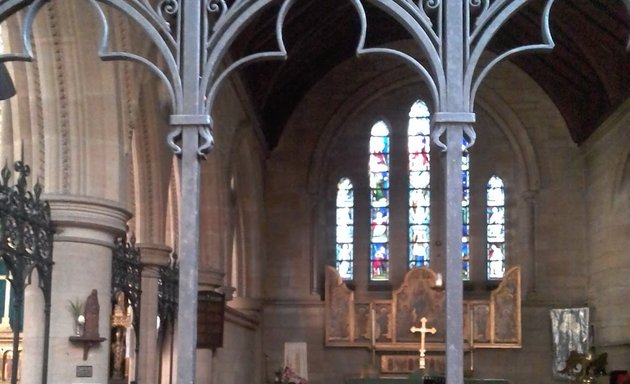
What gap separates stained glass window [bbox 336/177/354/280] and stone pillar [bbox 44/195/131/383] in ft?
40.0

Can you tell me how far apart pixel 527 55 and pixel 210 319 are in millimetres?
9312

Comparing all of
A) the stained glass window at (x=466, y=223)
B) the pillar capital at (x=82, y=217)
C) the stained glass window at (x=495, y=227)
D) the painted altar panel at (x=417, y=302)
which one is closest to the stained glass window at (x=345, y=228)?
the painted altar panel at (x=417, y=302)

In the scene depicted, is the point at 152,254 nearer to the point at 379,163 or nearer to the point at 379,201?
the point at 379,201

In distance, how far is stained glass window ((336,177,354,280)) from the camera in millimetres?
21750

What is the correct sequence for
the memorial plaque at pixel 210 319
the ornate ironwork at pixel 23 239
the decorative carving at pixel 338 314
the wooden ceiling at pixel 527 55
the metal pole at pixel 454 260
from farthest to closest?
the decorative carving at pixel 338 314
the wooden ceiling at pixel 527 55
the memorial plaque at pixel 210 319
the ornate ironwork at pixel 23 239
the metal pole at pixel 454 260

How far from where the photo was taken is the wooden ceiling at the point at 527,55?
56.6ft

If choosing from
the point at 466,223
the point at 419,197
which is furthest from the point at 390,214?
the point at 466,223

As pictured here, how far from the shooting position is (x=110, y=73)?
32.5ft

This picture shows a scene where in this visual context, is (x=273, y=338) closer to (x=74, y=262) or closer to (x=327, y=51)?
(x=327, y=51)

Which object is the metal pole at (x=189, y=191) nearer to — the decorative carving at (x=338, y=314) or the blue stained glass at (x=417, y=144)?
the decorative carving at (x=338, y=314)

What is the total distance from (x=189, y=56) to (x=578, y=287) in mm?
16612

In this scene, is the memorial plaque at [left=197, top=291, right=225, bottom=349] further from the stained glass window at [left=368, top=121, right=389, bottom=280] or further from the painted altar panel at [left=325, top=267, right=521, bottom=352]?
the stained glass window at [left=368, top=121, right=389, bottom=280]

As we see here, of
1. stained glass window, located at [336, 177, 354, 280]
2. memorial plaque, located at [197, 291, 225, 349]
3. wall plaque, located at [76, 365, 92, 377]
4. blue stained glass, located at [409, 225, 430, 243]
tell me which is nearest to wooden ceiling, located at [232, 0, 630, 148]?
stained glass window, located at [336, 177, 354, 280]

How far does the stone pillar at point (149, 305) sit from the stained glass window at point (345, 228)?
Answer: 9.28 meters
